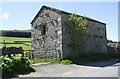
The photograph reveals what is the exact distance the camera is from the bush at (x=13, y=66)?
7816 millimetres

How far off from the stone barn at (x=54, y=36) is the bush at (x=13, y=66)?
234 inches

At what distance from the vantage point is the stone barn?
1509cm

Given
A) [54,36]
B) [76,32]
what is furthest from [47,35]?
[76,32]

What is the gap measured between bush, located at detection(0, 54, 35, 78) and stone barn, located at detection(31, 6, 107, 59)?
5956 mm

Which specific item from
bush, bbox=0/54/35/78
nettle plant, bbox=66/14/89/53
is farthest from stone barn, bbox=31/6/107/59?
bush, bbox=0/54/35/78

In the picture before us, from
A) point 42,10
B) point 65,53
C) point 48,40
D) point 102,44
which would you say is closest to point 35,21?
point 42,10

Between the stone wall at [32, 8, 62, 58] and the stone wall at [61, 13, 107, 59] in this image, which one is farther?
the stone wall at [32, 8, 62, 58]

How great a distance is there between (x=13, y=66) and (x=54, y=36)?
319 inches

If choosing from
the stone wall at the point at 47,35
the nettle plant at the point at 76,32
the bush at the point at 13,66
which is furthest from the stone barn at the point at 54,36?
the bush at the point at 13,66

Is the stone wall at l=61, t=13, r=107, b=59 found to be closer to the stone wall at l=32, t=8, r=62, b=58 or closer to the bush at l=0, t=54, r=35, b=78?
the stone wall at l=32, t=8, r=62, b=58

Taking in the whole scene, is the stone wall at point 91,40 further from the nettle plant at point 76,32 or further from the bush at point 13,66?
the bush at point 13,66

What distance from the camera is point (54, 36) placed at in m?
15.9

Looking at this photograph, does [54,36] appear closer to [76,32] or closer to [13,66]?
[76,32]

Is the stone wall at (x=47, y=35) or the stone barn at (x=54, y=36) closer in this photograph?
the stone barn at (x=54, y=36)
